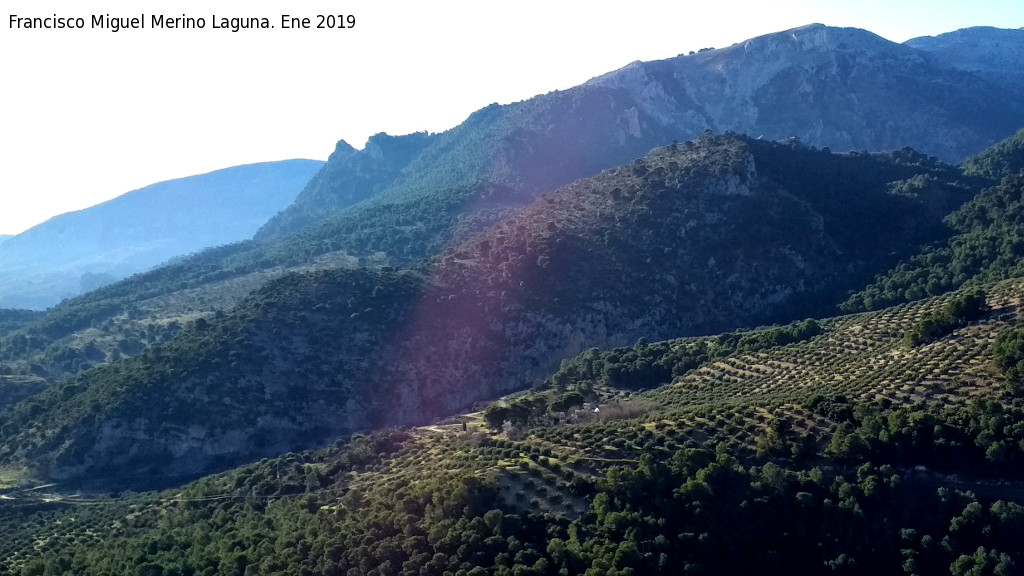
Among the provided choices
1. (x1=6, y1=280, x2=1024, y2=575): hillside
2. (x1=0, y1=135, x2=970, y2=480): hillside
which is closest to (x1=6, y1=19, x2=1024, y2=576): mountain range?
(x1=6, y1=280, x2=1024, y2=575): hillside

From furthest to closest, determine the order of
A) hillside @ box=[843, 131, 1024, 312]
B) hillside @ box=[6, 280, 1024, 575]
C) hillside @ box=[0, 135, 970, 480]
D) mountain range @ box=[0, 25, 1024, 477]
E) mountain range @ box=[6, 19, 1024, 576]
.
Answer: mountain range @ box=[0, 25, 1024, 477] < hillside @ box=[0, 135, 970, 480] < hillside @ box=[843, 131, 1024, 312] < mountain range @ box=[6, 19, 1024, 576] < hillside @ box=[6, 280, 1024, 575]

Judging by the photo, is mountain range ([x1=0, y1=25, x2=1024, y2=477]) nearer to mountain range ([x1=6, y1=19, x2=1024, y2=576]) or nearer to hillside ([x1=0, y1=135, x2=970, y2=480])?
hillside ([x1=0, y1=135, x2=970, y2=480])

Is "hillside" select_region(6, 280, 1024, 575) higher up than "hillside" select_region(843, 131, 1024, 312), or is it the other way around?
"hillside" select_region(843, 131, 1024, 312)

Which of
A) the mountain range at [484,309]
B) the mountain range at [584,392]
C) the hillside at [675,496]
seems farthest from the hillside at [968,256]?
the hillside at [675,496]

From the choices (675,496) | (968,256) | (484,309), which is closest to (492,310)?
(484,309)

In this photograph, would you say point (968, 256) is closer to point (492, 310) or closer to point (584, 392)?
point (584, 392)

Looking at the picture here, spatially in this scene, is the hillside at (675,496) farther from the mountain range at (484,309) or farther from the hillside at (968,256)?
the mountain range at (484,309)

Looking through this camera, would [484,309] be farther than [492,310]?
Yes

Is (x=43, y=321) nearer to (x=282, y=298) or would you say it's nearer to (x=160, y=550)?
(x=282, y=298)
